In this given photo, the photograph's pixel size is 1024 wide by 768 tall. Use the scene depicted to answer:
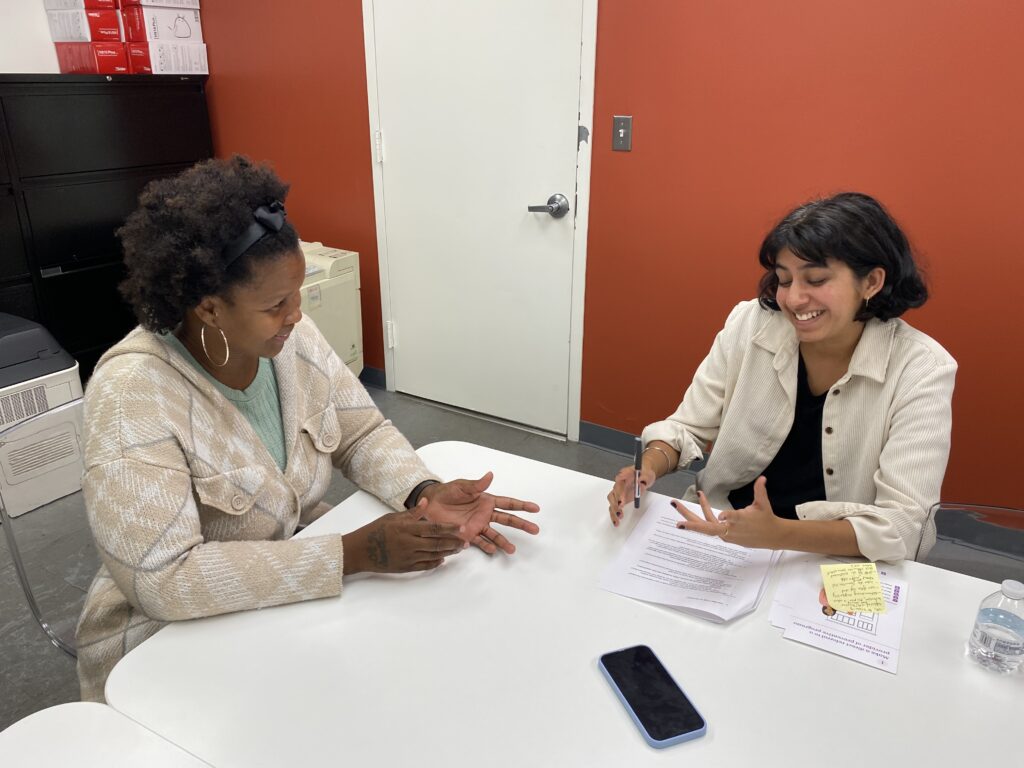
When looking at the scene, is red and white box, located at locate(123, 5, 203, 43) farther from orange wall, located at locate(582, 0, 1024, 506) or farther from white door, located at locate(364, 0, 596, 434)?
orange wall, located at locate(582, 0, 1024, 506)

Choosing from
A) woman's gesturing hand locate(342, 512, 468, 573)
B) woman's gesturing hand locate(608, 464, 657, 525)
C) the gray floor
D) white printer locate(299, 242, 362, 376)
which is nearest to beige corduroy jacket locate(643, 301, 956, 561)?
woman's gesturing hand locate(608, 464, 657, 525)

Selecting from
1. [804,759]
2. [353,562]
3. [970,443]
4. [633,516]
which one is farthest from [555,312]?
[804,759]

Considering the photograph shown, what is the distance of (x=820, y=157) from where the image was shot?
2393 millimetres

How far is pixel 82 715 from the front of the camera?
946 mm

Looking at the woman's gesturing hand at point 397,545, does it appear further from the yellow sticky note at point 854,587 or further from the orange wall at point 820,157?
the orange wall at point 820,157

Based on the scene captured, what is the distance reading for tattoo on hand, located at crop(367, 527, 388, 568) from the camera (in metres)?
1.19

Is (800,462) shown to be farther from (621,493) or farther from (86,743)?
(86,743)

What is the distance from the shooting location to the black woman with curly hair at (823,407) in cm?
129

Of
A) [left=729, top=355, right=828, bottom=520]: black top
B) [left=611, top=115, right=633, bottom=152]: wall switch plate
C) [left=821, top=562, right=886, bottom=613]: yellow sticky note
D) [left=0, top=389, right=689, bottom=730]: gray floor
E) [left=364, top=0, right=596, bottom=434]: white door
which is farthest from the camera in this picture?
[left=364, top=0, right=596, bottom=434]: white door

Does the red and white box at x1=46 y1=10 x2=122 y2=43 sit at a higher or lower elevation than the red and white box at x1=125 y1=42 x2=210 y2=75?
higher

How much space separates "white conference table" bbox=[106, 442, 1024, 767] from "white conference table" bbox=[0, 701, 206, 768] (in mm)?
20

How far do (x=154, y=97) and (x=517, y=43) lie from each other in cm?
180

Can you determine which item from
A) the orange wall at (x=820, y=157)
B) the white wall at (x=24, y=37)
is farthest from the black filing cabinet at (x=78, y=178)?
the orange wall at (x=820, y=157)

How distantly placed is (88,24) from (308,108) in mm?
968
